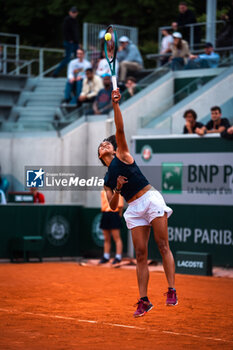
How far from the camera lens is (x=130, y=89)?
1931 cm

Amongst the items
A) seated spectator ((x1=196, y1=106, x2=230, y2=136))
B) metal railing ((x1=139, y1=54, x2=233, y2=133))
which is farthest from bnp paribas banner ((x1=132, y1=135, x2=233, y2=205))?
metal railing ((x1=139, y1=54, x2=233, y2=133))

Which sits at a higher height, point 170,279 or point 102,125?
point 102,125

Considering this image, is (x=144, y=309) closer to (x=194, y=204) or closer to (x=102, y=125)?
(x=194, y=204)

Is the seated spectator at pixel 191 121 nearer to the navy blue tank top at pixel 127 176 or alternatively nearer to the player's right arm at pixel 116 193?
the player's right arm at pixel 116 193

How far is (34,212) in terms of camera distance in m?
17.0

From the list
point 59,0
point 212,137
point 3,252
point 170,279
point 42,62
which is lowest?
point 3,252

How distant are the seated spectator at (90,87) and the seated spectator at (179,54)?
201cm

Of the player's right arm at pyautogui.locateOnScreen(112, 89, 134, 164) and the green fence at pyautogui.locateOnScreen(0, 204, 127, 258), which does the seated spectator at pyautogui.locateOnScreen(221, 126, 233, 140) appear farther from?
the player's right arm at pyautogui.locateOnScreen(112, 89, 134, 164)

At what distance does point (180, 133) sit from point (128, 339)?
9787mm

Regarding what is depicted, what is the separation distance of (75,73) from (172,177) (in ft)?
23.0

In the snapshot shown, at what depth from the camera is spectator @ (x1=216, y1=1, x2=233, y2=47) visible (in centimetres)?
1966

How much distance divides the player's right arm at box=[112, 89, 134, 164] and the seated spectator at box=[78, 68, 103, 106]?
448 inches

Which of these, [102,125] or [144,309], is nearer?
[144,309]

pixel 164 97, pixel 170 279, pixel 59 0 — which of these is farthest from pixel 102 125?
pixel 59 0
